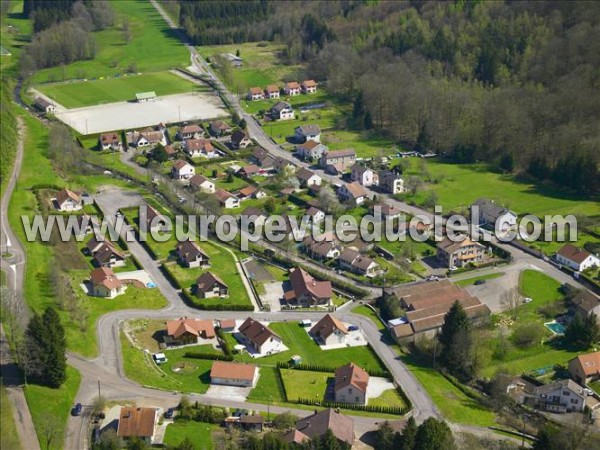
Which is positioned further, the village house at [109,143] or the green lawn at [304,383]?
the village house at [109,143]

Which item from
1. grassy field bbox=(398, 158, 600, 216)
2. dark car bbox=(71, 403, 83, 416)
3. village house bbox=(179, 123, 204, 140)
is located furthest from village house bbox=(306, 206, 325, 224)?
dark car bbox=(71, 403, 83, 416)

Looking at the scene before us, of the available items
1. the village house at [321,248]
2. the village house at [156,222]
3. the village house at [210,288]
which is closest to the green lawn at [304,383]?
the village house at [210,288]

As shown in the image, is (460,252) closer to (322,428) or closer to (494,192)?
(494,192)

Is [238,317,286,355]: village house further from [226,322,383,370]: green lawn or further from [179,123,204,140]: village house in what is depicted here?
[179,123,204,140]: village house

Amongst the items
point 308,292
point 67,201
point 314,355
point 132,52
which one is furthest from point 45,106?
point 314,355

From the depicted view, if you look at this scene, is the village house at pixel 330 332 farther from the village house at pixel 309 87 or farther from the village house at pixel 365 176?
the village house at pixel 309 87

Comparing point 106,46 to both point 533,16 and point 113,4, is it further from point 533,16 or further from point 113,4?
point 533,16

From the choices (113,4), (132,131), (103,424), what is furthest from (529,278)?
(113,4)
